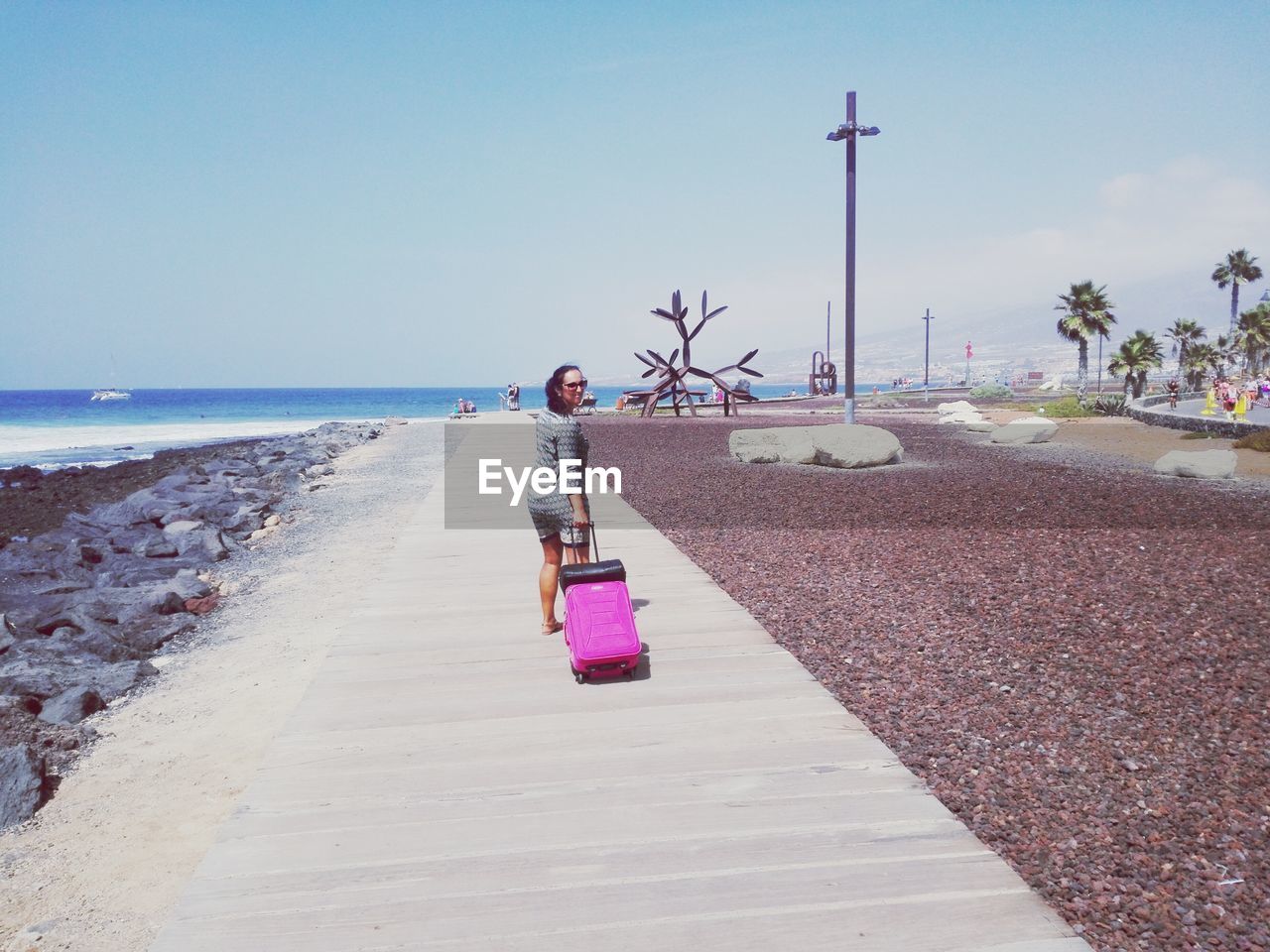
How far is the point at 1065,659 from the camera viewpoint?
17.9 ft

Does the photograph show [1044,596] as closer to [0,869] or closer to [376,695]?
[376,695]

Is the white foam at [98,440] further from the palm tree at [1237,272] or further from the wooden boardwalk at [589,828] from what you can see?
the palm tree at [1237,272]

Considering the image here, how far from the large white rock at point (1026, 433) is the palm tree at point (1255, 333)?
52.4 m

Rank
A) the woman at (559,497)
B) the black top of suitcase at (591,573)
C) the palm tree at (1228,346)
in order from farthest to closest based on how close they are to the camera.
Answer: the palm tree at (1228,346) < the woman at (559,497) < the black top of suitcase at (591,573)

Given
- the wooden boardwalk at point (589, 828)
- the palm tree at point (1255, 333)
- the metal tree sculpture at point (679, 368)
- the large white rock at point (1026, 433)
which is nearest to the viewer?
the wooden boardwalk at point (589, 828)

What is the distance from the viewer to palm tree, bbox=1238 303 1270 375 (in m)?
61.3

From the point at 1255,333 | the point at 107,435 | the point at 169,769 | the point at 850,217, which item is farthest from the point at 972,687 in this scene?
the point at 1255,333

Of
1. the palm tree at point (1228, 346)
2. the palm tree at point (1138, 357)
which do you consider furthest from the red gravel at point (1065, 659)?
the palm tree at point (1228, 346)

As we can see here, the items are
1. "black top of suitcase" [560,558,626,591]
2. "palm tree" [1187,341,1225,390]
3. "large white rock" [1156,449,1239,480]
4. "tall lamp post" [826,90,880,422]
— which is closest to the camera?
"black top of suitcase" [560,558,626,591]

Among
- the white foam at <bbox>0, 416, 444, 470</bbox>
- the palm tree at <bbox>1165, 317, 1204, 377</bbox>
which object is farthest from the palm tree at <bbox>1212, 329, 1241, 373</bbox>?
the white foam at <bbox>0, 416, 444, 470</bbox>

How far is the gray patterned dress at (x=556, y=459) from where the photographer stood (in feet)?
17.4

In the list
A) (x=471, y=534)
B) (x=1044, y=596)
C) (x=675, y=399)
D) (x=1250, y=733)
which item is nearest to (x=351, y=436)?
(x=675, y=399)

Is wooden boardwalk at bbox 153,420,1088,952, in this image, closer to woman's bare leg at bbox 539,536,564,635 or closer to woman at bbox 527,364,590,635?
woman's bare leg at bbox 539,536,564,635

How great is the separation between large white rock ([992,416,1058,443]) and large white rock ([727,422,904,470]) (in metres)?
5.69
